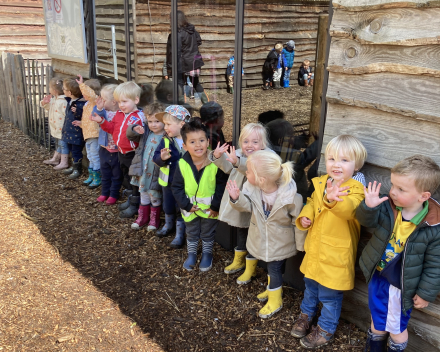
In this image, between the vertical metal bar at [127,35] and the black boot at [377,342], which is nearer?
the black boot at [377,342]

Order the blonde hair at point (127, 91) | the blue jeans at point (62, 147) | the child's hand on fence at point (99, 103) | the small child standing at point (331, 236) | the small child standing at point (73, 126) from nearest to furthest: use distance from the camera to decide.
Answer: the small child standing at point (331, 236), the blonde hair at point (127, 91), the child's hand on fence at point (99, 103), the small child standing at point (73, 126), the blue jeans at point (62, 147)

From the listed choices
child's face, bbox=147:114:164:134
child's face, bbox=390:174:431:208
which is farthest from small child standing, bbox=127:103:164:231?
child's face, bbox=390:174:431:208

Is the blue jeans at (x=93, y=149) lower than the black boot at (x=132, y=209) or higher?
higher

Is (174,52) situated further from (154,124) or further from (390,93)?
(390,93)

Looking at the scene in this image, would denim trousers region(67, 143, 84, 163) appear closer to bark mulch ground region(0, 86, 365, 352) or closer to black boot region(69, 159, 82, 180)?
black boot region(69, 159, 82, 180)

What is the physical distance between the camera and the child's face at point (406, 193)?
2.21 meters

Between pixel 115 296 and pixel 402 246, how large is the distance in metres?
2.26

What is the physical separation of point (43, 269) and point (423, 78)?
11.2 feet

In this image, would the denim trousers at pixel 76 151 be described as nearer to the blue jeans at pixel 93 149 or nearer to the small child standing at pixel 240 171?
the blue jeans at pixel 93 149

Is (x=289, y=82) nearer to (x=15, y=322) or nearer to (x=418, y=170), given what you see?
(x=418, y=170)

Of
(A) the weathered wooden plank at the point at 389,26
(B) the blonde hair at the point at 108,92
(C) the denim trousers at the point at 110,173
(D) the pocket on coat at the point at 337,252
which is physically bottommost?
(C) the denim trousers at the point at 110,173

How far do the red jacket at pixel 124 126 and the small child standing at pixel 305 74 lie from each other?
1.98 metres

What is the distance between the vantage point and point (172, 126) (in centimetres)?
386

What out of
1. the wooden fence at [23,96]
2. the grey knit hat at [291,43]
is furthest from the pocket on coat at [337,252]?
the wooden fence at [23,96]
